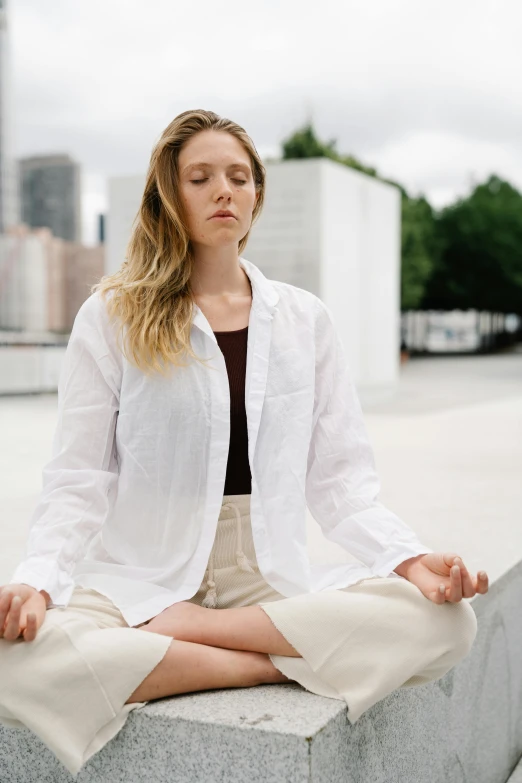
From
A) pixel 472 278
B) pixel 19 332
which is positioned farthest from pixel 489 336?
pixel 19 332

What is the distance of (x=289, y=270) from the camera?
12.7 m

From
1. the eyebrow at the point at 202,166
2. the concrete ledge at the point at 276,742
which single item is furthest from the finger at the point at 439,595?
the eyebrow at the point at 202,166

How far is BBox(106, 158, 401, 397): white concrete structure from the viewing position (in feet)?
41.2

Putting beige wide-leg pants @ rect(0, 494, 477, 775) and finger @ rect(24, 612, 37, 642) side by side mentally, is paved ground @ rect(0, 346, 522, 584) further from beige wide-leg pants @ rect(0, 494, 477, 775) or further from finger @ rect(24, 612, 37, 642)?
finger @ rect(24, 612, 37, 642)

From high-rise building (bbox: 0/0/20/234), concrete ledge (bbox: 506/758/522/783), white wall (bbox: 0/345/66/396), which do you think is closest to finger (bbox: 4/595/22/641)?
concrete ledge (bbox: 506/758/522/783)

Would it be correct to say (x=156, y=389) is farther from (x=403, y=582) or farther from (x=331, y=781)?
(x=331, y=781)

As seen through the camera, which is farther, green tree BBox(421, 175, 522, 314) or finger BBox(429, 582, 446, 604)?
green tree BBox(421, 175, 522, 314)

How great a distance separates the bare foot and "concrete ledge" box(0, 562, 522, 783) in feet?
0.43

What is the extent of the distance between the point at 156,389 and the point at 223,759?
0.86 meters

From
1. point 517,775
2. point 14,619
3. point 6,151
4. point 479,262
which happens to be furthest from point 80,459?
point 479,262

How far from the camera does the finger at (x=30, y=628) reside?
6.04 feet

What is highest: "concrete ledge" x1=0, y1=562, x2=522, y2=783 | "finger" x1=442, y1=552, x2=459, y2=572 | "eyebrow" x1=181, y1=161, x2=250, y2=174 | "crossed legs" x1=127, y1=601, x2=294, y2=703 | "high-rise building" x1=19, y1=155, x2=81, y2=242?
"high-rise building" x1=19, y1=155, x2=81, y2=242

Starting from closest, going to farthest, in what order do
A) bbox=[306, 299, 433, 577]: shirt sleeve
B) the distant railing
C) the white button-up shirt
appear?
the white button-up shirt, bbox=[306, 299, 433, 577]: shirt sleeve, the distant railing

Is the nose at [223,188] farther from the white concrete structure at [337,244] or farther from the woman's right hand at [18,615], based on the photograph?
the white concrete structure at [337,244]
